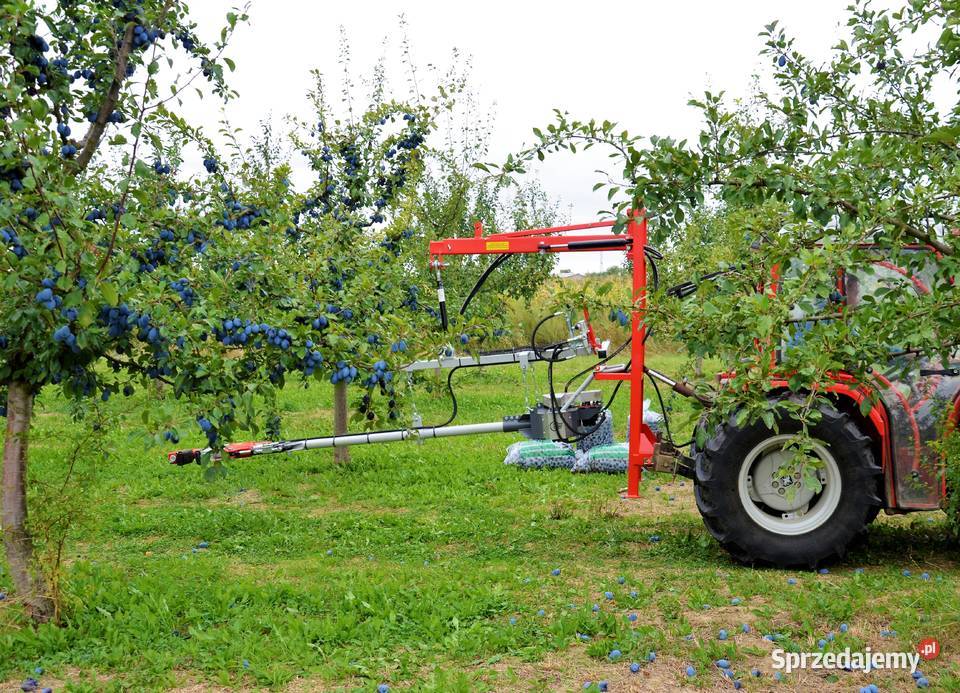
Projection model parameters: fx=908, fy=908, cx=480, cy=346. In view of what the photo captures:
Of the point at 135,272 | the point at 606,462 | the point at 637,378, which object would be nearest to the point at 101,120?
the point at 135,272

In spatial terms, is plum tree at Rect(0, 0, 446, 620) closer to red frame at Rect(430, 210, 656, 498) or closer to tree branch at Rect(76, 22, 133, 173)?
tree branch at Rect(76, 22, 133, 173)

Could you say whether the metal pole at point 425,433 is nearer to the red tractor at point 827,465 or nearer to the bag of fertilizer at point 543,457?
the red tractor at point 827,465

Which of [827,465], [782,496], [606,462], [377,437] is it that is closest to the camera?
[827,465]

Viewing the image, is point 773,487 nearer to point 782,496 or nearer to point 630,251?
point 782,496

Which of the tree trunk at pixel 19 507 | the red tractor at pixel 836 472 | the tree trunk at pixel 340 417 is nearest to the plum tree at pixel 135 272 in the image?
the tree trunk at pixel 19 507

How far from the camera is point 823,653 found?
3.77 metres

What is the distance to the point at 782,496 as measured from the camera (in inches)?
206

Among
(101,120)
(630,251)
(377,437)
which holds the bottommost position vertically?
(377,437)

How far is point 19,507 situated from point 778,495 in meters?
4.02

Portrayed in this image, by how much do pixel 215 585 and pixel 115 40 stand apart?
9.08 feet

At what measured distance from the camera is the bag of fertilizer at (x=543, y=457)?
328 inches

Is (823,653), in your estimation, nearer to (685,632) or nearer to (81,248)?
(685,632)

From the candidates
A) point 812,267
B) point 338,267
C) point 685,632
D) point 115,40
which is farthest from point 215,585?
point 812,267

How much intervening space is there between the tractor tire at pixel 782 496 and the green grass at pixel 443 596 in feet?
0.59
